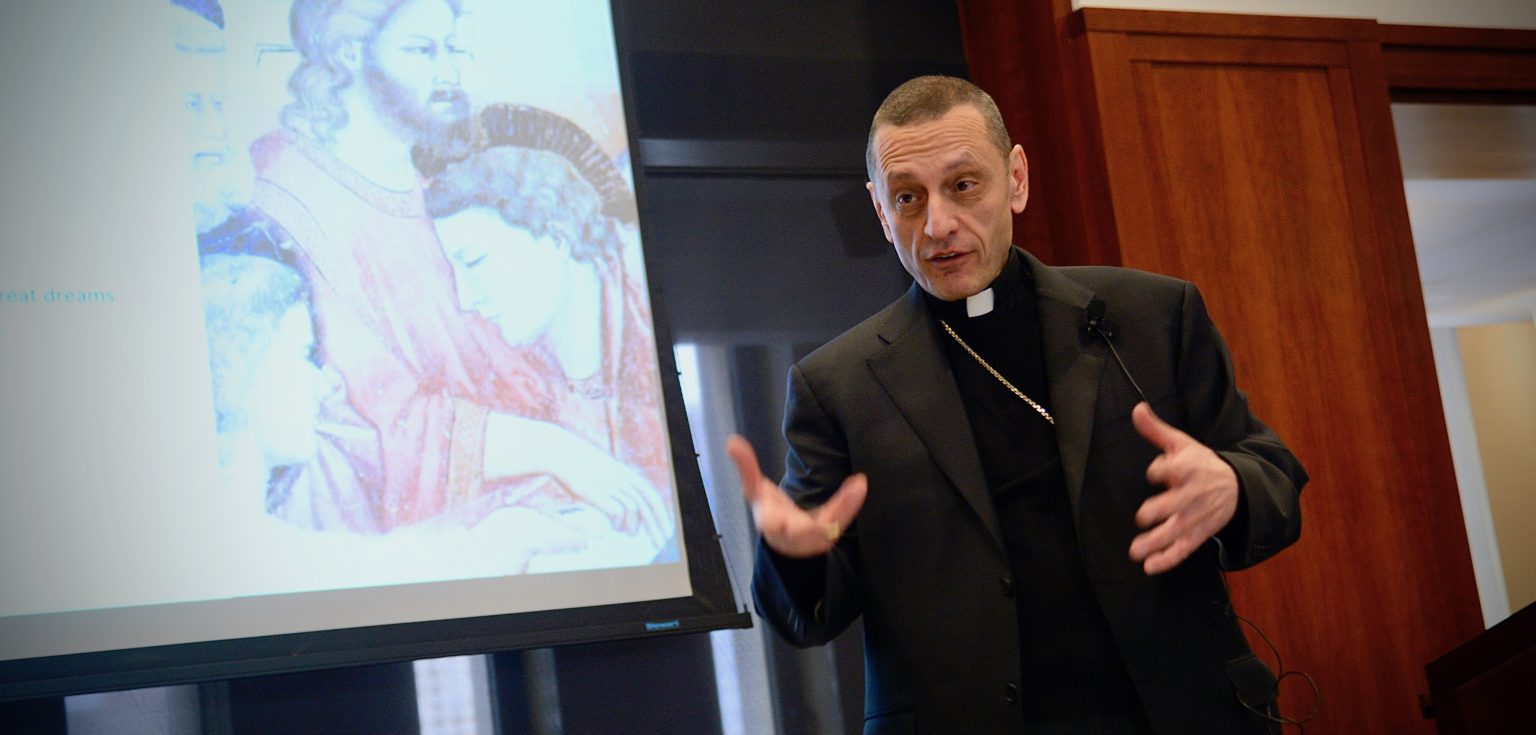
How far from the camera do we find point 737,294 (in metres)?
3.42

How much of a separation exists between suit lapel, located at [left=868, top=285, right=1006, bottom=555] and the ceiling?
2.75m

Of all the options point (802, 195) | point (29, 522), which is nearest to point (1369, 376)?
point (802, 195)

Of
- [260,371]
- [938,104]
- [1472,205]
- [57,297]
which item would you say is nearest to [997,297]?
[938,104]

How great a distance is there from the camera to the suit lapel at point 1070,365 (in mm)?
1862

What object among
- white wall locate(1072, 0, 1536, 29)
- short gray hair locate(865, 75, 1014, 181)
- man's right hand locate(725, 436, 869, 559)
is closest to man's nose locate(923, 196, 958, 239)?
short gray hair locate(865, 75, 1014, 181)

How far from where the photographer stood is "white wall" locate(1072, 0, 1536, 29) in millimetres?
3744

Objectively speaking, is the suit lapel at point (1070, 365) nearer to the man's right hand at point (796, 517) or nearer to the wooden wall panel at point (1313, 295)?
the man's right hand at point (796, 517)

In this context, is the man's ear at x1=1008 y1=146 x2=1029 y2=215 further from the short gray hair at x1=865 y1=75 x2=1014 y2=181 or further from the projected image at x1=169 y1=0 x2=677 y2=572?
the projected image at x1=169 y1=0 x2=677 y2=572

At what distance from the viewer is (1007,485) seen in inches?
75.3

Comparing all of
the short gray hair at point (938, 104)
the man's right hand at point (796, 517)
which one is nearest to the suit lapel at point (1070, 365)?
the short gray hair at point (938, 104)

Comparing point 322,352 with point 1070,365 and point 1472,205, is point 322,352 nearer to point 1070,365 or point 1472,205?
point 1070,365

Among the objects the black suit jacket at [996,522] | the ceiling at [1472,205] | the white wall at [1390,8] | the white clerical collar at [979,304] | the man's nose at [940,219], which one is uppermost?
the white wall at [1390,8]

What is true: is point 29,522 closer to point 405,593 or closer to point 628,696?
point 405,593

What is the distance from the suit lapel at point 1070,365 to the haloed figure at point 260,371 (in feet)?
4.92
